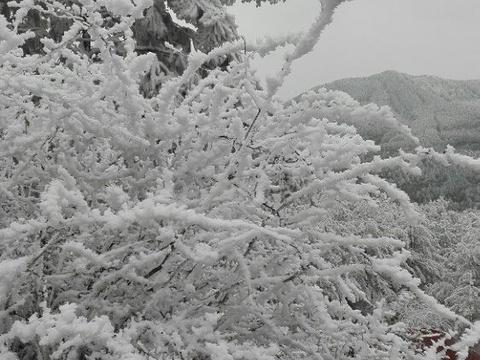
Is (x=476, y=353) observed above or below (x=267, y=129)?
below

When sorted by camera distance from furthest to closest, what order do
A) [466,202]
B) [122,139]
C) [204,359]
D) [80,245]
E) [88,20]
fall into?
[466,202], [122,139], [204,359], [88,20], [80,245]

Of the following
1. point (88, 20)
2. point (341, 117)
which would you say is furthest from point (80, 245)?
point (341, 117)

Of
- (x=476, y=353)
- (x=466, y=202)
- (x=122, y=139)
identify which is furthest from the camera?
(x=466, y=202)

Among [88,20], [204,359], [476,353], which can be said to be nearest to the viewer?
[88,20]

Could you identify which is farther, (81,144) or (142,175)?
(81,144)

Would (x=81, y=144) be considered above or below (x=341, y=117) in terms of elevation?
below

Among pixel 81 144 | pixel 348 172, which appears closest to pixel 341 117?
pixel 348 172

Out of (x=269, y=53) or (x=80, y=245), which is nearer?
(x=80, y=245)

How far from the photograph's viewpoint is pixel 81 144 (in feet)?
6.85

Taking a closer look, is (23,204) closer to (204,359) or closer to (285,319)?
(204,359)

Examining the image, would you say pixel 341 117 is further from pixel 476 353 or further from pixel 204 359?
pixel 476 353

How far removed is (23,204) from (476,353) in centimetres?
442

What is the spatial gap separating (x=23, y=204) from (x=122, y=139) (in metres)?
0.49

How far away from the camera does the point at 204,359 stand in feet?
5.73
